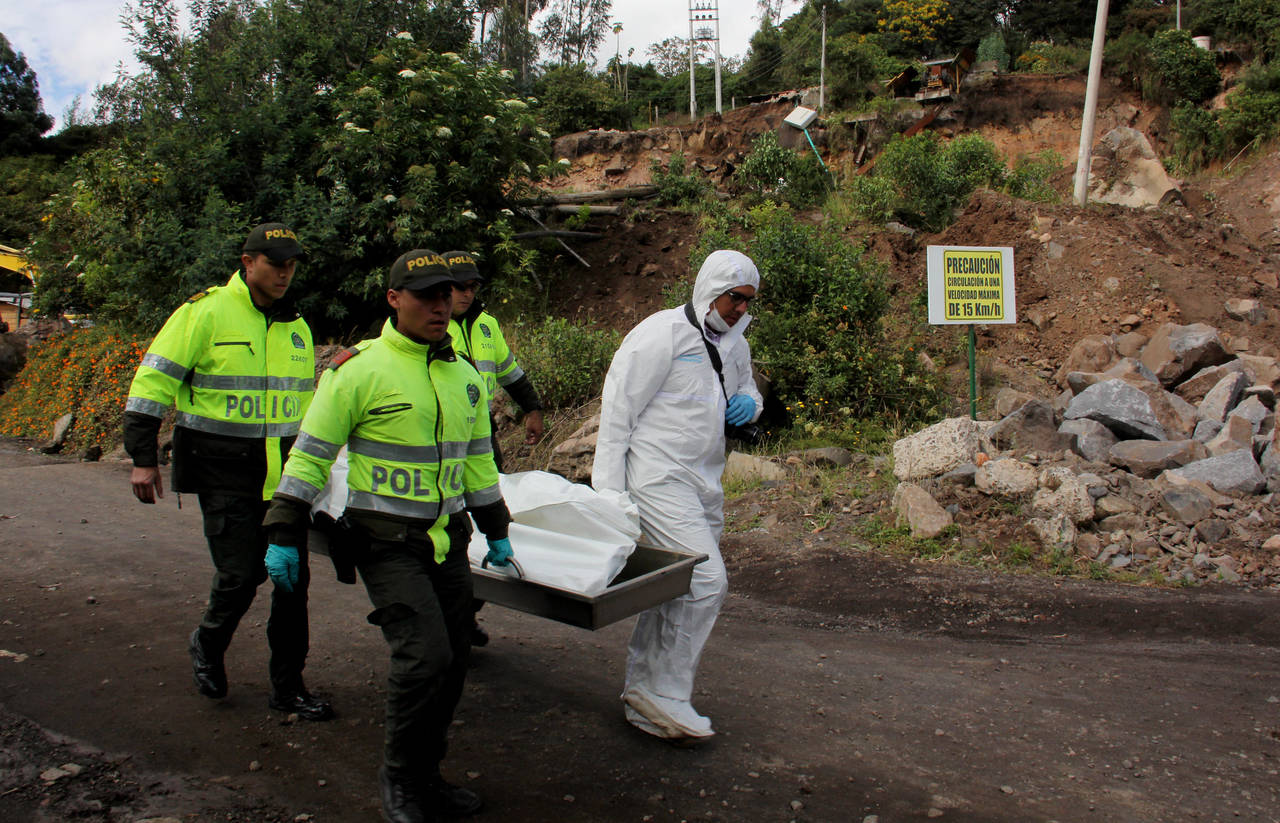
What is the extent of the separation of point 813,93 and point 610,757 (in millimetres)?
28331

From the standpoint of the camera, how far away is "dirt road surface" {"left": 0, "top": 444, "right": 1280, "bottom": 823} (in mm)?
3299

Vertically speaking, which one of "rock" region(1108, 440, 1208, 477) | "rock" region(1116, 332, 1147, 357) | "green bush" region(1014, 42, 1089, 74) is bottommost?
"rock" region(1108, 440, 1208, 477)

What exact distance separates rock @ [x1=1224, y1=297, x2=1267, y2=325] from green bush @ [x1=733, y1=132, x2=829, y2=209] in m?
7.63

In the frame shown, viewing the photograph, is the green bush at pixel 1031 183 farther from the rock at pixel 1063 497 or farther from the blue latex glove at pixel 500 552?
the blue latex glove at pixel 500 552

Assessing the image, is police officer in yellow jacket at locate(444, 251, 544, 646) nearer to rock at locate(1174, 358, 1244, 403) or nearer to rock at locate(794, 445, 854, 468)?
rock at locate(794, 445, 854, 468)

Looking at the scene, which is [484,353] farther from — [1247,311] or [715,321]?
[1247,311]

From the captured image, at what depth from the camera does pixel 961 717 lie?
408 centimetres

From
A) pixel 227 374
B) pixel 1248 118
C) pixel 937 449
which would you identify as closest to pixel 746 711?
pixel 227 374

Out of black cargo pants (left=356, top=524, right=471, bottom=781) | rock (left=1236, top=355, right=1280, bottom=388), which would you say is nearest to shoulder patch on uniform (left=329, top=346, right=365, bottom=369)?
black cargo pants (left=356, top=524, right=471, bottom=781)

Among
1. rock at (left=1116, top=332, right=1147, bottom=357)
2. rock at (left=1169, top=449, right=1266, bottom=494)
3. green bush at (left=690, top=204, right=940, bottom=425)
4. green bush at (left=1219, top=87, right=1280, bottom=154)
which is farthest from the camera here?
green bush at (left=1219, top=87, right=1280, bottom=154)

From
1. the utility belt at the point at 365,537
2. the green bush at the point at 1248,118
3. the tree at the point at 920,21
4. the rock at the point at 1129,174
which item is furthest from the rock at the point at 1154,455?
the tree at the point at 920,21

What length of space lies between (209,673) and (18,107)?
172 ft

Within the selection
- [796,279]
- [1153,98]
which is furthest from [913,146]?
[1153,98]

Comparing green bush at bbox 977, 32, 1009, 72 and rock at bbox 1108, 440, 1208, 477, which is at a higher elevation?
green bush at bbox 977, 32, 1009, 72
